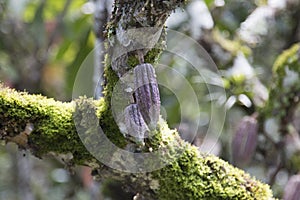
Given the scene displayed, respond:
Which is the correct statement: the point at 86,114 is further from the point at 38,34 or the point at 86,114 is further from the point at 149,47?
the point at 38,34

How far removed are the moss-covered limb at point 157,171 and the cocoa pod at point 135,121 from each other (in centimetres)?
15

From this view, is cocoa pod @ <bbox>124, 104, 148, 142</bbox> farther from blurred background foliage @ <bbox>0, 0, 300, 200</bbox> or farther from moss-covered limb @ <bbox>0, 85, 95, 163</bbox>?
blurred background foliage @ <bbox>0, 0, 300, 200</bbox>

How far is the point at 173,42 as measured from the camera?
2.25 m

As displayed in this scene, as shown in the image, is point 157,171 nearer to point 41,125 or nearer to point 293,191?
point 41,125

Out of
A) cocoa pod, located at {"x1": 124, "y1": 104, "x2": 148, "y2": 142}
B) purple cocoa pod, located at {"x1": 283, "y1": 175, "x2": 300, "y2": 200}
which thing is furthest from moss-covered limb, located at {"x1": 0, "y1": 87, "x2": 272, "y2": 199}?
purple cocoa pod, located at {"x1": 283, "y1": 175, "x2": 300, "y2": 200}

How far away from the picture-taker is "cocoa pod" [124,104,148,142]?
93cm

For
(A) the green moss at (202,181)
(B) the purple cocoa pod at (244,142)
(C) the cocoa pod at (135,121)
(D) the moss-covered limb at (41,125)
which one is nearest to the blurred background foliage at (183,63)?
(B) the purple cocoa pod at (244,142)

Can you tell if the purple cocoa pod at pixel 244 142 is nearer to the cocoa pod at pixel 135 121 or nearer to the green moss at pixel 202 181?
the green moss at pixel 202 181

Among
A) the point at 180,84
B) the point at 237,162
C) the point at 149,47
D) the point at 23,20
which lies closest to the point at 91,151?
the point at 149,47

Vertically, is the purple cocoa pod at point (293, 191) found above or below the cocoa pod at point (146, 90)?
above

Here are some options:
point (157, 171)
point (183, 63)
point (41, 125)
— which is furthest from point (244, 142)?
point (41, 125)

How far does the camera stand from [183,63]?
7.47 feet

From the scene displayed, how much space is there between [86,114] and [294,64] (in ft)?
3.14

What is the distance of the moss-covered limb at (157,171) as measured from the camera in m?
1.10
